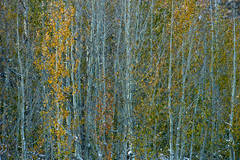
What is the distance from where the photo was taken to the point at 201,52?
947 centimetres

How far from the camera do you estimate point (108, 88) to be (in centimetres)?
894

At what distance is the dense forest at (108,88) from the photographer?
7.02m

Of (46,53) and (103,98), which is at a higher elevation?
(46,53)

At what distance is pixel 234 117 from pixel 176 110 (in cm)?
251

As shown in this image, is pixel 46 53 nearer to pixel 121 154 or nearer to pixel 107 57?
pixel 121 154

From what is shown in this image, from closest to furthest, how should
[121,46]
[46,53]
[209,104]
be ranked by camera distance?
1. [46,53]
2. [209,104]
3. [121,46]

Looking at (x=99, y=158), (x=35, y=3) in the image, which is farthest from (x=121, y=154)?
(x=35, y=3)

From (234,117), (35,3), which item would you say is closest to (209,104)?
(234,117)

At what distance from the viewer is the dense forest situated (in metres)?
7.02

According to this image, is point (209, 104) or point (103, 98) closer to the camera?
point (103, 98)

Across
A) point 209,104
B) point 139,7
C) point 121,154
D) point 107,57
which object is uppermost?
point 139,7

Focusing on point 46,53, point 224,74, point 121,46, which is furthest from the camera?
point 224,74

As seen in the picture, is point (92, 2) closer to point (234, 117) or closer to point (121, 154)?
point (121, 154)

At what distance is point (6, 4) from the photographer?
9.33 meters
